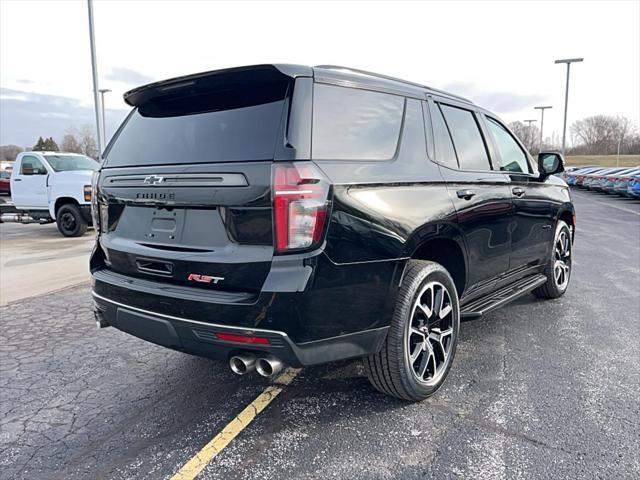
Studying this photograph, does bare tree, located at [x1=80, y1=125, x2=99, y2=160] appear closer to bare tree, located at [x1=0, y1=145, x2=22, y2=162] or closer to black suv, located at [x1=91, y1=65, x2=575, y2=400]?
bare tree, located at [x1=0, y1=145, x2=22, y2=162]

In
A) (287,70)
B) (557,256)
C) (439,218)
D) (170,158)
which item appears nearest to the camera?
(287,70)

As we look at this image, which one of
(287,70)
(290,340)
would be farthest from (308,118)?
(290,340)

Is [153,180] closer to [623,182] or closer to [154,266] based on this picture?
[154,266]

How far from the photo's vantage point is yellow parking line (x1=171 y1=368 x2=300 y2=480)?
238 cm

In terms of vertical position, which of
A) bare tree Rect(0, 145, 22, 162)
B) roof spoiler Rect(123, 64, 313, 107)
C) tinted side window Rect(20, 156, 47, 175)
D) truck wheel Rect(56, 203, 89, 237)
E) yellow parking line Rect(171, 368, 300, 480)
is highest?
bare tree Rect(0, 145, 22, 162)

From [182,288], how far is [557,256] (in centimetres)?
428

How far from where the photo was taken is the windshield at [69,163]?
11.5 metres

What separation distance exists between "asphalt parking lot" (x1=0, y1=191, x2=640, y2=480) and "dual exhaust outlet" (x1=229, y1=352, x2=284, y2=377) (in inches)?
18.1

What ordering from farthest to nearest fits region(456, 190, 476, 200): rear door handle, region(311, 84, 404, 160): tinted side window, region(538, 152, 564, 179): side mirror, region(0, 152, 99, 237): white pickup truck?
region(0, 152, 99, 237): white pickup truck < region(538, 152, 564, 179): side mirror < region(456, 190, 476, 200): rear door handle < region(311, 84, 404, 160): tinted side window

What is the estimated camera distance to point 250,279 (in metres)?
2.33

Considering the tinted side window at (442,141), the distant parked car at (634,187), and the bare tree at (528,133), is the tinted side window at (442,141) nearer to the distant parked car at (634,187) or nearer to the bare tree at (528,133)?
the distant parked car at (634,187)

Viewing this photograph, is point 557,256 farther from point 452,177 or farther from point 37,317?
point 37,317

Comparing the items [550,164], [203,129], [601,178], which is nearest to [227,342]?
[203,129]

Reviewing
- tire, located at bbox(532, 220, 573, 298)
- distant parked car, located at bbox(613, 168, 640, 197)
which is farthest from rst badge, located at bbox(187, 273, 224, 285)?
distant parked car, located at bbox(613, 168, 640, 197)
